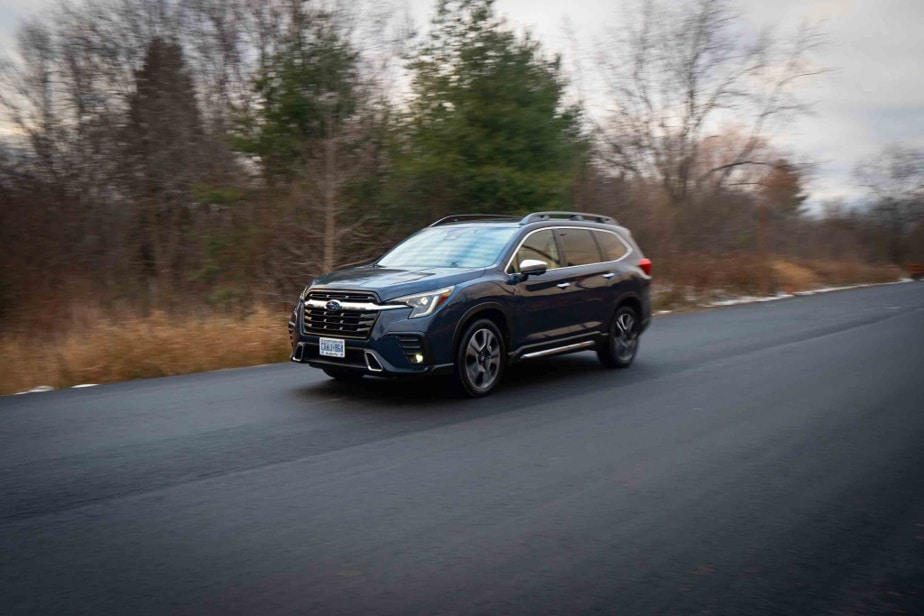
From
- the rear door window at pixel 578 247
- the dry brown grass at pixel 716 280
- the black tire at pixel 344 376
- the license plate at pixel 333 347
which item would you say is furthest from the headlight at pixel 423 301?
A: the dry brown grass at pixel 716 280

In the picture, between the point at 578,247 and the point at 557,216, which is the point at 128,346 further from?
the point at 578,247

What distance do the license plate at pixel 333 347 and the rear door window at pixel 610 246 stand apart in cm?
387

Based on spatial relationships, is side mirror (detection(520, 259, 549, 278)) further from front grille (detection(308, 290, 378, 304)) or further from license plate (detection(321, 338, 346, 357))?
license plate (detection(321, 338, 346, 357))

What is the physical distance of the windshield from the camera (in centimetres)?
904

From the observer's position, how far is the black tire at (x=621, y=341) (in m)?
10.6

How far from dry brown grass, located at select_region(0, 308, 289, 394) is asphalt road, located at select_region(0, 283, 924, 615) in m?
0.99

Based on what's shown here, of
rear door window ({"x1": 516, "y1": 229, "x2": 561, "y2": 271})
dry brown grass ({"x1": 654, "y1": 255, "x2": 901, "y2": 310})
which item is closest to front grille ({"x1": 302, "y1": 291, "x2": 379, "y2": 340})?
rear door window ({"x1": 516, "y1": 229, "x2": 561, "y2": 271})

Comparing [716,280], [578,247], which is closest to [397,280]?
[578,247]

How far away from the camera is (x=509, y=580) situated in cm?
396

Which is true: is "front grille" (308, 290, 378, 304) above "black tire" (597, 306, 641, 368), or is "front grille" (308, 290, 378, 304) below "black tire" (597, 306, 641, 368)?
above

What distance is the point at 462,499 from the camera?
5.22 metres

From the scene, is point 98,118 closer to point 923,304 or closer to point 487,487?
point 487,487

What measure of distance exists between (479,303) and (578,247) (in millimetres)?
2233

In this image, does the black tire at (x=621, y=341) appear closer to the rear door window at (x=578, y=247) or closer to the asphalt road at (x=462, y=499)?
the rear door window at (x=578, y=247)
